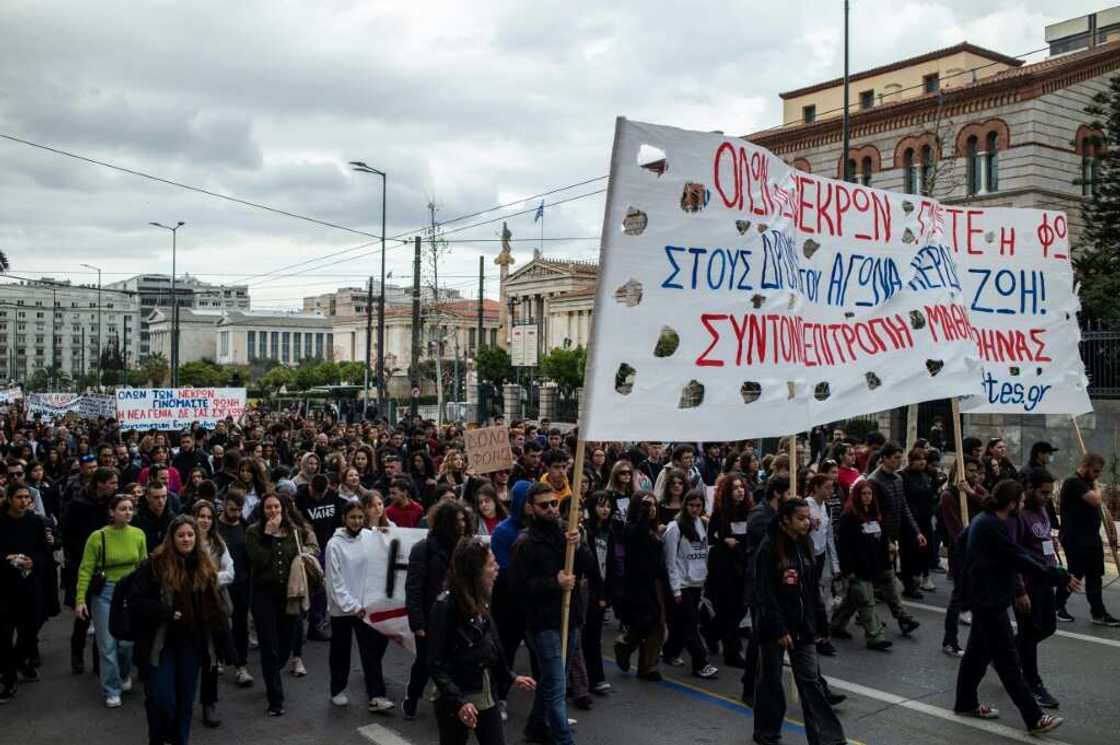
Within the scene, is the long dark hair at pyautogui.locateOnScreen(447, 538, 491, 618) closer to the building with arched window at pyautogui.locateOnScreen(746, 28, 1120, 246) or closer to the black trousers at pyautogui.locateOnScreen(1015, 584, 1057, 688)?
the black trousers at pyautogui.locateOnScreen(1015, 584, 1057, 688)

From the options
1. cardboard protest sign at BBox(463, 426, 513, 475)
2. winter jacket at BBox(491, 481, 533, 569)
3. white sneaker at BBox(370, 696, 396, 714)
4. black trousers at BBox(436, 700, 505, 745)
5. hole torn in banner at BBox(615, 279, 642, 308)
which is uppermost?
hole torn in banner at BBox(615, 279, 642, 308)

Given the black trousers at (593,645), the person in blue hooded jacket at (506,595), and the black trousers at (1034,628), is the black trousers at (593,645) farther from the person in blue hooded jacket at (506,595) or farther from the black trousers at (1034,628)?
the black trousers at (1034,628)

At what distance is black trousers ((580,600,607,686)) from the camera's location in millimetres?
7430

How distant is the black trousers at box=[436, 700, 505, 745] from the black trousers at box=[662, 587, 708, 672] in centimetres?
Answer: 310

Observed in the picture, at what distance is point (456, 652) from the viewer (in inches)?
194

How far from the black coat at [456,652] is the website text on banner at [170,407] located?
1856 cm

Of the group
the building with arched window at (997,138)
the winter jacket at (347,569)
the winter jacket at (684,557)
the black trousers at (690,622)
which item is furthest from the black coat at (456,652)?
the building with arched window at (997,138)

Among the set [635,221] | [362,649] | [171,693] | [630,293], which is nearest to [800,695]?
[630,293]

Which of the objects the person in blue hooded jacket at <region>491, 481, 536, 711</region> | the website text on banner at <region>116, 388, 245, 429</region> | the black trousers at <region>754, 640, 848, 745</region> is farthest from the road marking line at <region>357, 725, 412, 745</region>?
the website text on banner at <region>116, 388, 245, 429</region>

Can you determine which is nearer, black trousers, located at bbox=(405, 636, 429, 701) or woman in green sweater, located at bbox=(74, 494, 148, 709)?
black trousers, located at bbox=(405, 636, 429, 701)

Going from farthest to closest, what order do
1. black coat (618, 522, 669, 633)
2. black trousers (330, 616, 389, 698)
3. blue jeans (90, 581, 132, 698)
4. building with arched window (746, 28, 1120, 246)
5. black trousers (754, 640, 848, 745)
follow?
building with arched window (746, 28, 1120, 246) → black coat (618, 522, 669, 633) → blue jeans (90, 581, 132, 698) → black trousers (330, 616, 389, 698) → black trousers (754, 640, 848, 745)

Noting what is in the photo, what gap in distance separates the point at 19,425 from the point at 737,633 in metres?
20.3

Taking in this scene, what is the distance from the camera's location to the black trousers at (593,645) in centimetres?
743

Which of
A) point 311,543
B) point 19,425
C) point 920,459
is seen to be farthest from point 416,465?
point 19,425
